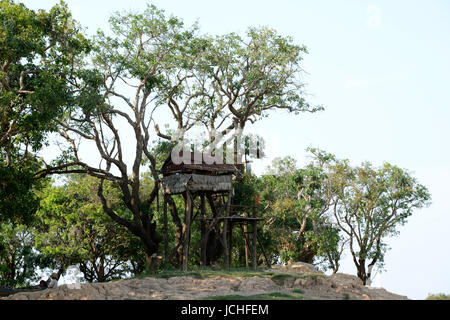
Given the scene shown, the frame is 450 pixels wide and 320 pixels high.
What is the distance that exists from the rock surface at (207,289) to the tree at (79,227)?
1166cm

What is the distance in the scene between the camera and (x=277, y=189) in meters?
30.1

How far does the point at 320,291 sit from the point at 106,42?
1439 cm

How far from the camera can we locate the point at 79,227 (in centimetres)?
2752

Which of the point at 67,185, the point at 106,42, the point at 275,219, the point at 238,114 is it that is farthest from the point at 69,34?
the point at 275,219

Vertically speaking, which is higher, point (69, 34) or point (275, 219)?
point (69, 34)

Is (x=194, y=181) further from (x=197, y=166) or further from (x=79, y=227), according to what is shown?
(x=79, y=227)

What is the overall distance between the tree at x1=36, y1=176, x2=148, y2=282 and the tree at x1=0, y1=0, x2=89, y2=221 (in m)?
8.17

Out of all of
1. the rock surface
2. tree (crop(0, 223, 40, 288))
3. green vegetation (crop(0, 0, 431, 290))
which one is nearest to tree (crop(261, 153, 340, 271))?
green vegetation (crop(0, 0, 431, 290))

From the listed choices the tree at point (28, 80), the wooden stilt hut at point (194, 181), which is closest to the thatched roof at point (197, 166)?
→ the wooden stilt hut at point (194, 181)

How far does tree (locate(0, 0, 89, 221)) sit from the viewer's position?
55.2 ft

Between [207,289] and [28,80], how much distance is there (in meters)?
10.3

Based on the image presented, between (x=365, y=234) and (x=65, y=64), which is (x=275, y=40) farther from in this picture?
(x=365, y=234)

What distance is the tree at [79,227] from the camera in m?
26.9

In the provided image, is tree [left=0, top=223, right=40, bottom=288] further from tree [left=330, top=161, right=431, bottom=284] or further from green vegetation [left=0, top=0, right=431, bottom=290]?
tree [left=330, top=161, right=431, bottom=284]
